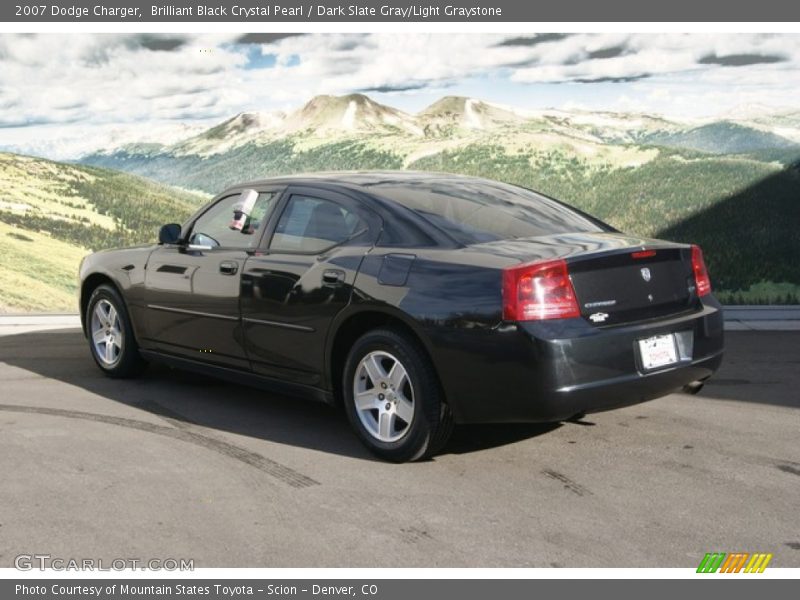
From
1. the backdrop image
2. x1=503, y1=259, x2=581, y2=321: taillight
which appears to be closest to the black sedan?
x1=503, y1=259, x2=581, y2=321: taillight

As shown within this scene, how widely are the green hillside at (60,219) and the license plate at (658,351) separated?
29.1ft

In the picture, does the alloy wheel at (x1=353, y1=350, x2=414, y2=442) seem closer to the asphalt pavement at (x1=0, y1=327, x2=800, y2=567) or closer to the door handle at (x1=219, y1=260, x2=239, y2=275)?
the asphalt pavement at (x1=0, y1=327, x2=800, y2=567)

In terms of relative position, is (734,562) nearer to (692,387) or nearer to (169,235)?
(692,387)

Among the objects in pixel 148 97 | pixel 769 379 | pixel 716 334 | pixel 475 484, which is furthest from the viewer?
pixel 148 97

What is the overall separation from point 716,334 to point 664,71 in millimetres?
7948

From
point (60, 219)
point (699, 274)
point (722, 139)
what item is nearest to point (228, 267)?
point (699, 274)

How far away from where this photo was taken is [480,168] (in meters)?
14.0

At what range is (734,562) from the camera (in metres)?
4.16

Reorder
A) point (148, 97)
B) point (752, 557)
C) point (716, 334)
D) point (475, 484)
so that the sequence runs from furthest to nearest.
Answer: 1. point (148, 97)
2. point (716, 334)
3. point (475, 484)
4. point (752, 557)

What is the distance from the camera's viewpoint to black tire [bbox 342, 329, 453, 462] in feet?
17.6

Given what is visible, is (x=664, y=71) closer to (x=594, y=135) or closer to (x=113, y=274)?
(x=594, y=135)

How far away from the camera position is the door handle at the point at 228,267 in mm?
6527

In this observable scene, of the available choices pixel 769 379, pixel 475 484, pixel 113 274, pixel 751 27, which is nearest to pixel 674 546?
pixel 475 484

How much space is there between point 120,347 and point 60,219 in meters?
6.17
